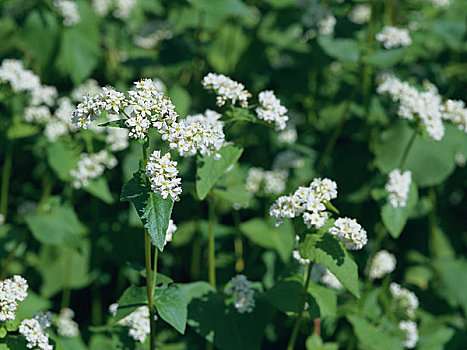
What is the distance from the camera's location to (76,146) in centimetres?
436

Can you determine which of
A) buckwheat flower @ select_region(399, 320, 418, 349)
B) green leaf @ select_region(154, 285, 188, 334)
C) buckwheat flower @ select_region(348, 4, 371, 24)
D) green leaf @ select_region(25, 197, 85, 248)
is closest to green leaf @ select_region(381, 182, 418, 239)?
buckwheat flower @ select_region(399, 320, 418, 349)

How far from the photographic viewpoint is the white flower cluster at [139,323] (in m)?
3.19

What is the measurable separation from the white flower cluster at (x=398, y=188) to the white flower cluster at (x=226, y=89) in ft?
4.29

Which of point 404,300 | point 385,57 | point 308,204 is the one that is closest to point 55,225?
point 308,204

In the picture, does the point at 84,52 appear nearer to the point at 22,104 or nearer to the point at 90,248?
the point at 22,104

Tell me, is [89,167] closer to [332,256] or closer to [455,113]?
[332,256]

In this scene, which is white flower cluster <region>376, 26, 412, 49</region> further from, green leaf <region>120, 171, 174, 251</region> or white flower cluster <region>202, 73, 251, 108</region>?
green leaf <region>120, 171, 174, 251</region>

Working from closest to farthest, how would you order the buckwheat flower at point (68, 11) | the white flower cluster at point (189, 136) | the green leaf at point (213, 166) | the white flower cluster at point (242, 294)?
the white flower cluster at point (189, 136), the green leaf at point (213, 166), the white flower cluster at point (242, 294), the buckwheat flower at point (68, 11)

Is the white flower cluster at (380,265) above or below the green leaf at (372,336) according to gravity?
below

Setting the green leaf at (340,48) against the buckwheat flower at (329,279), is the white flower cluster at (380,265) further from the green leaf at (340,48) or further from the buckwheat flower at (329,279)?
the green leaf at (340,48)

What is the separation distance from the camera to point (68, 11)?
535cm

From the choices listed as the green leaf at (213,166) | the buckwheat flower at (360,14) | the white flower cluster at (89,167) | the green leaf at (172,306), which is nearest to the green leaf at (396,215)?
the green leaf at (213,166)

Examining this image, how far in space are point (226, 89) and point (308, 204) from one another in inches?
35.2

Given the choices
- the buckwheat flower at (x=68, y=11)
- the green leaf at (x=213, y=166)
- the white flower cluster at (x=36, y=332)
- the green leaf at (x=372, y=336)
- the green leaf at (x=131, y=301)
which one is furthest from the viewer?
the buckwheat flower at (x=68, y=11)
